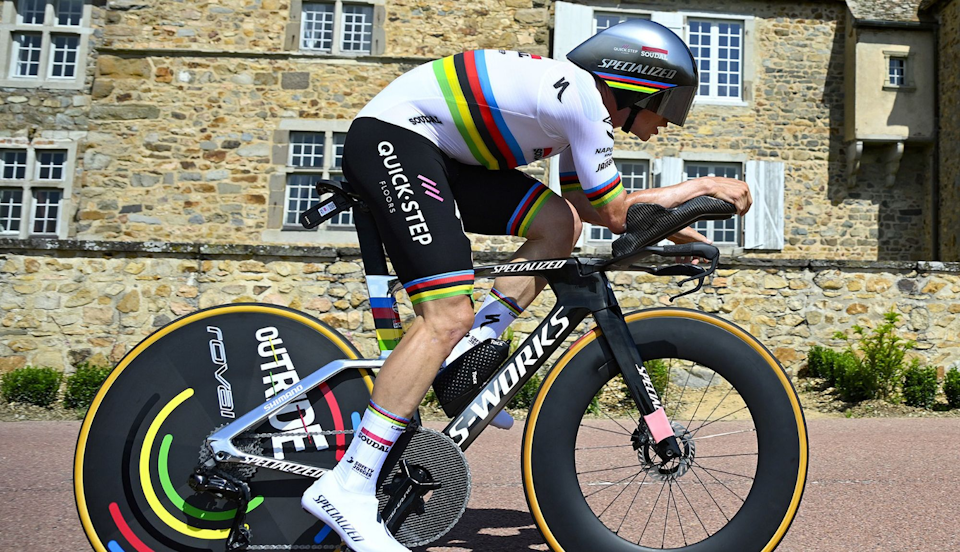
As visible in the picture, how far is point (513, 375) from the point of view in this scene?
7.90 ft

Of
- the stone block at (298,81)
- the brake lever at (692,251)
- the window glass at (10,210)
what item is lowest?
the brake lever at (692,251)

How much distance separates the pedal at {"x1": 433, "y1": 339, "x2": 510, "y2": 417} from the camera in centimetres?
242

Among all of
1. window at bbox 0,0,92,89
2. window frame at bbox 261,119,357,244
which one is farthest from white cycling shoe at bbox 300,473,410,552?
window at bbox 0,0,92,89

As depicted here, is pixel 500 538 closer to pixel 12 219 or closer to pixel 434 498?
pixel 434 498

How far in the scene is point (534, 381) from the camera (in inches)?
324

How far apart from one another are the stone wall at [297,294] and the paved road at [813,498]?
3.26 m

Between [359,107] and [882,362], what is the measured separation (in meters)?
9.45

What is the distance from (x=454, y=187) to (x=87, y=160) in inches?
532

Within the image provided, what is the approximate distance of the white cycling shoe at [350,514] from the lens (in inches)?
86.0

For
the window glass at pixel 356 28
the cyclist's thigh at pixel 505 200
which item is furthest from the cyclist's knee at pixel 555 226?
the window glass at pixel 356 28

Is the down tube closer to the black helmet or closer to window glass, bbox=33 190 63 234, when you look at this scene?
the black helmet

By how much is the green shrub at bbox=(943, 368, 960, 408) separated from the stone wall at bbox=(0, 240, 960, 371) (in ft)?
3.82

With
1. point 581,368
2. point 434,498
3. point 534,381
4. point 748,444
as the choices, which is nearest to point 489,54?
point 581,368

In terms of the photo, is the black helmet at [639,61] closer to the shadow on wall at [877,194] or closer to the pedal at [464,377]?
the pedal at [464,377]
